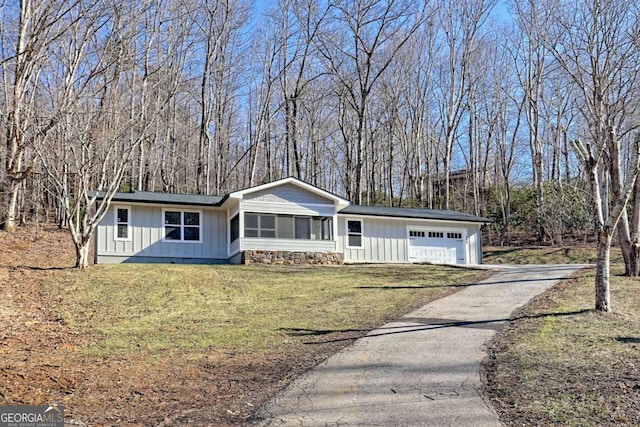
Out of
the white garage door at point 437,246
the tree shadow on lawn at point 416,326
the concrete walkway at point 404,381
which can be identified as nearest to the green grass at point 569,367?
the tree shadow on lawn at point 416,326

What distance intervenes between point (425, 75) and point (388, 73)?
2606 mm

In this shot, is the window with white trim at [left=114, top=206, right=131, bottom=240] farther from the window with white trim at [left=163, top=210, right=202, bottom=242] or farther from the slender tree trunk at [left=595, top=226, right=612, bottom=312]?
the slender tree trunk at [left=595, top=226, right=612, bottom=312]

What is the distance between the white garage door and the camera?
84.0 feet

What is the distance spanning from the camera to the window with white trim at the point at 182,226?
21.8 metres

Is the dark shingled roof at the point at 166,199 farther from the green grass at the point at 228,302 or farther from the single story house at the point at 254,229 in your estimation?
the green grass at the point at 228,302

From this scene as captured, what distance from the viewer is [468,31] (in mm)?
33531

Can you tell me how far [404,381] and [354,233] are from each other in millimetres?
17163

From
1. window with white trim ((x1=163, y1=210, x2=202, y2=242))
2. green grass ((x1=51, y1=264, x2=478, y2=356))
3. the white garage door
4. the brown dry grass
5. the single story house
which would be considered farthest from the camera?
the white garage door

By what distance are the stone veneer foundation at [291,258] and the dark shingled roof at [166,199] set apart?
2.65 meters

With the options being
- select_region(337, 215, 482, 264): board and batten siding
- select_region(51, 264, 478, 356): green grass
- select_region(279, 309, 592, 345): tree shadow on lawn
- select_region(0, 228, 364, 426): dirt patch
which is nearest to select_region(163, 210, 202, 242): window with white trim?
select_region(51, 264, 478, 356): green grass

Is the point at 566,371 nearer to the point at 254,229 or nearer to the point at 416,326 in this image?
the point at 416,326

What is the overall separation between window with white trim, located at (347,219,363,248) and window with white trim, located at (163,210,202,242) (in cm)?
625

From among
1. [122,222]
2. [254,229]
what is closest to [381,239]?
[254,229]

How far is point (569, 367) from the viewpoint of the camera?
7.60 m
